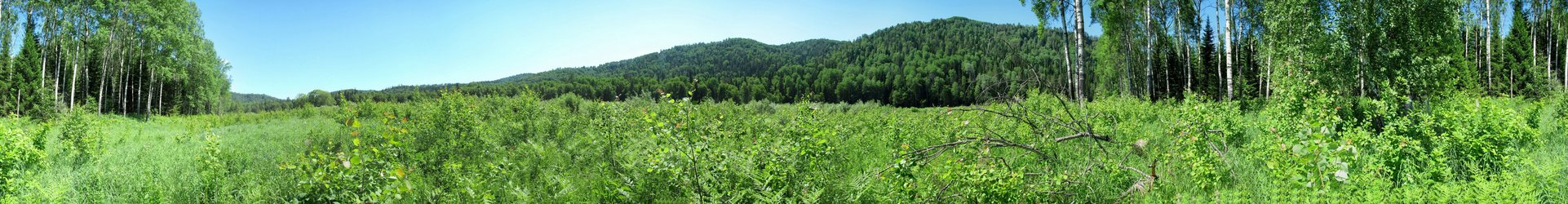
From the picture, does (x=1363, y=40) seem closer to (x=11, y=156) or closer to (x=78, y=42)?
(x=11, y=156)

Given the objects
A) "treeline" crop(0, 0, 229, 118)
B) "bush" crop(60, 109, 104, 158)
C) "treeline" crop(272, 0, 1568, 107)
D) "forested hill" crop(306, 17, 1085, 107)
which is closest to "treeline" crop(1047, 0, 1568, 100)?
"treeline" crop(272, 0, 1568, 107)

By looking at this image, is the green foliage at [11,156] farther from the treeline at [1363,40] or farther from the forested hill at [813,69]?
the forested hill at [813,69]

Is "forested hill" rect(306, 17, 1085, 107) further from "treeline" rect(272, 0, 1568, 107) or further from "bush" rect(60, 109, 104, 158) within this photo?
"bush" rect(60, 109, 104, 158)

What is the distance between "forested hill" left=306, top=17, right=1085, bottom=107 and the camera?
65.1 m

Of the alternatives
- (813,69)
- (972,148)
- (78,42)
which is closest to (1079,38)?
(972,148)

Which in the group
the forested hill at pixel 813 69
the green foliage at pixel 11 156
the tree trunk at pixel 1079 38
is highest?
the forested hill at pixel 813 69

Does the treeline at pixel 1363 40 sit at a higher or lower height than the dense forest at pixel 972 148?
higher

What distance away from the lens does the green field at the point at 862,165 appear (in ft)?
11.0

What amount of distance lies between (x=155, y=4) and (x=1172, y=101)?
118ft

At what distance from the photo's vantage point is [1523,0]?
1085 inches

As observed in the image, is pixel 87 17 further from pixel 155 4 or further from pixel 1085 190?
pixel 1085 190

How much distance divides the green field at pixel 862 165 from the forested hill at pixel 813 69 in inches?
1689

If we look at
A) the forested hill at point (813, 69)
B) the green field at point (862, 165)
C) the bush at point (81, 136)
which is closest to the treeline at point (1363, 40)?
the green field at point (862, 165)

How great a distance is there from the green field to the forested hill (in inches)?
1689
